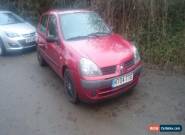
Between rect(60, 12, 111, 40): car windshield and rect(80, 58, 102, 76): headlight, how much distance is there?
1.08 meters

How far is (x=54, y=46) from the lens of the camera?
Result: 230 inches

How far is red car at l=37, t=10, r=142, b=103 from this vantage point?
4.59 meters

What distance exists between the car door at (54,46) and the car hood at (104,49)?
0.45 meters

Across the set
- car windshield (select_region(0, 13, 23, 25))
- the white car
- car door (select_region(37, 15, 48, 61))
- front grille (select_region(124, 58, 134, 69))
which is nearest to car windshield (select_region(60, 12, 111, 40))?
car door (select_region(37, 15, 48, 61))

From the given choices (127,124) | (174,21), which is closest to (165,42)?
(174,21)

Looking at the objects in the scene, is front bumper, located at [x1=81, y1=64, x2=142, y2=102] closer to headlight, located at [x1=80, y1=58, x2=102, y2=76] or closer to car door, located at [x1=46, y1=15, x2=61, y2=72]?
headlight, located at [x1=80, y1=58, x2=102, y2=76]

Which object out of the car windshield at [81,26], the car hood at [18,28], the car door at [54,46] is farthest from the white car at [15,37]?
the car windshield at [81,26]

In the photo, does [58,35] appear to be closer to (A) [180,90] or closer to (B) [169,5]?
(A) [180,90]

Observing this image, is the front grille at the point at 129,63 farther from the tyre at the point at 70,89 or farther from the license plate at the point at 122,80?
the tyre at the point at 70,89

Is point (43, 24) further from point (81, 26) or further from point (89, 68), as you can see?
point (89, 68)

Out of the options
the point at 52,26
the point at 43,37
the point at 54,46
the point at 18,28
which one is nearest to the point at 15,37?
the point at 18,28

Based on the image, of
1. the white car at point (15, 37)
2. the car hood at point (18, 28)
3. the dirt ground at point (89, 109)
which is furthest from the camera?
the car hood at point (18, 28)

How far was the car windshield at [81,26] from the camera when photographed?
5668mm

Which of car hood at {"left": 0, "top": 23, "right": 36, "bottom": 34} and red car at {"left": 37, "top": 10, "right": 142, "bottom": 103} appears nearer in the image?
red car at {"left": 37, "top": 10, "right": 142, "bottom": 103}
